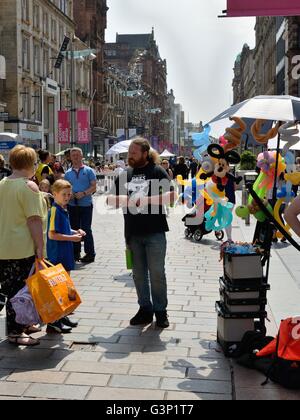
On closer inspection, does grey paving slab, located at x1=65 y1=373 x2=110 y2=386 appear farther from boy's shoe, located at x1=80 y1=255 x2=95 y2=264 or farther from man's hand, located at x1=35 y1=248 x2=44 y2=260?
boy's shoe, located at x1=80 y1=255 x2=95 y2=264

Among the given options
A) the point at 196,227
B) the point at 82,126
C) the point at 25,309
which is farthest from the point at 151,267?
the point at 82,126

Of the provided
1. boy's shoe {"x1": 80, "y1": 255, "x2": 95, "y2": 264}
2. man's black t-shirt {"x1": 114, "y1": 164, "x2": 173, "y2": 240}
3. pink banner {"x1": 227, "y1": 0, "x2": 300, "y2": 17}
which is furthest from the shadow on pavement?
boy's shoe {"x1": 80, "y1": 255, "x2": 95, "y2": 264}

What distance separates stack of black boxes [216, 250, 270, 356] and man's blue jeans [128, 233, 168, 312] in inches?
35.2

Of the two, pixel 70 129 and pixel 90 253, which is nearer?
pixel 90 253

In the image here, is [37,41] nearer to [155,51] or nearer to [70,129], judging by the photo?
[70,129]

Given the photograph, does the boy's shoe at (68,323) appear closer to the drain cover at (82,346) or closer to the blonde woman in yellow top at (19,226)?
the drain cover at (82,346)

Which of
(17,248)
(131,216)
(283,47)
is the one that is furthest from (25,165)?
(283,47)

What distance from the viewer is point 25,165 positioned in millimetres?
5188

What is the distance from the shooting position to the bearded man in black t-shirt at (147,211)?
18.8 feet

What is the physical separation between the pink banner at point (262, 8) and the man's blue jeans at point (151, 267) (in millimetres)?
2248
